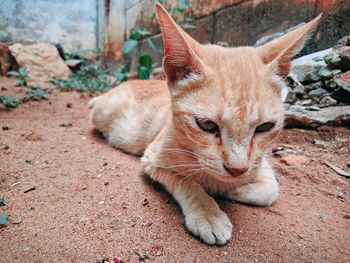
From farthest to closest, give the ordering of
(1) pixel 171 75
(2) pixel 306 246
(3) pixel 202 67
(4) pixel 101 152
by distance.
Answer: (4) pixel 101 152 → (1) pixel 171 75 → (3) pixel 202 67 → (2) pixel 306 246


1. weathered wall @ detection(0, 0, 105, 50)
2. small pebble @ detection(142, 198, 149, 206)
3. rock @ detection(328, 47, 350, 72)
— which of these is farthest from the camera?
rock @ detection(328, 47, 350, 72)

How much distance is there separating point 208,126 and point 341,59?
5.51 ft

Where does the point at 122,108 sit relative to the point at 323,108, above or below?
below

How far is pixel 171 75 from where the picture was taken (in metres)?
1.65

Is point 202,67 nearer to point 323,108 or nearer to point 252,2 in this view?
point 323,108

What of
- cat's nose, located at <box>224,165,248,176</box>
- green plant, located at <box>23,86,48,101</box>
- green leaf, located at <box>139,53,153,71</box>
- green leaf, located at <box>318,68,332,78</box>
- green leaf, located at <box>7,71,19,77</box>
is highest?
green leaf, located at <box>318,68,332,78</box>

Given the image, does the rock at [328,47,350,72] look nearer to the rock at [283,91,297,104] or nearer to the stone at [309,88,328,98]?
the stone at [309,88,328,98]

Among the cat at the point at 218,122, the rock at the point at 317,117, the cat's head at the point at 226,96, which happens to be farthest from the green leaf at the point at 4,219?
the rock at the point at 317,117

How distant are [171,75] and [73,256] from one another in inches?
42.1

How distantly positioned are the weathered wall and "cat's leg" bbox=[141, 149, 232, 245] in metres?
1.65

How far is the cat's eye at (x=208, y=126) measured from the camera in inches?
54.8

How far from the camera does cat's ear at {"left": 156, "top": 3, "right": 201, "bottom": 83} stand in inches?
55.1

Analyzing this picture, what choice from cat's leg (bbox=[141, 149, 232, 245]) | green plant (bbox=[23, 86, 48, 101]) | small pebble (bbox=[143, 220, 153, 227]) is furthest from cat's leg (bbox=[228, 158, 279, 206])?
green plant (bbox=[23, 86, 48, 101])

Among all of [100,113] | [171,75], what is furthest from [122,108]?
[171,75]
